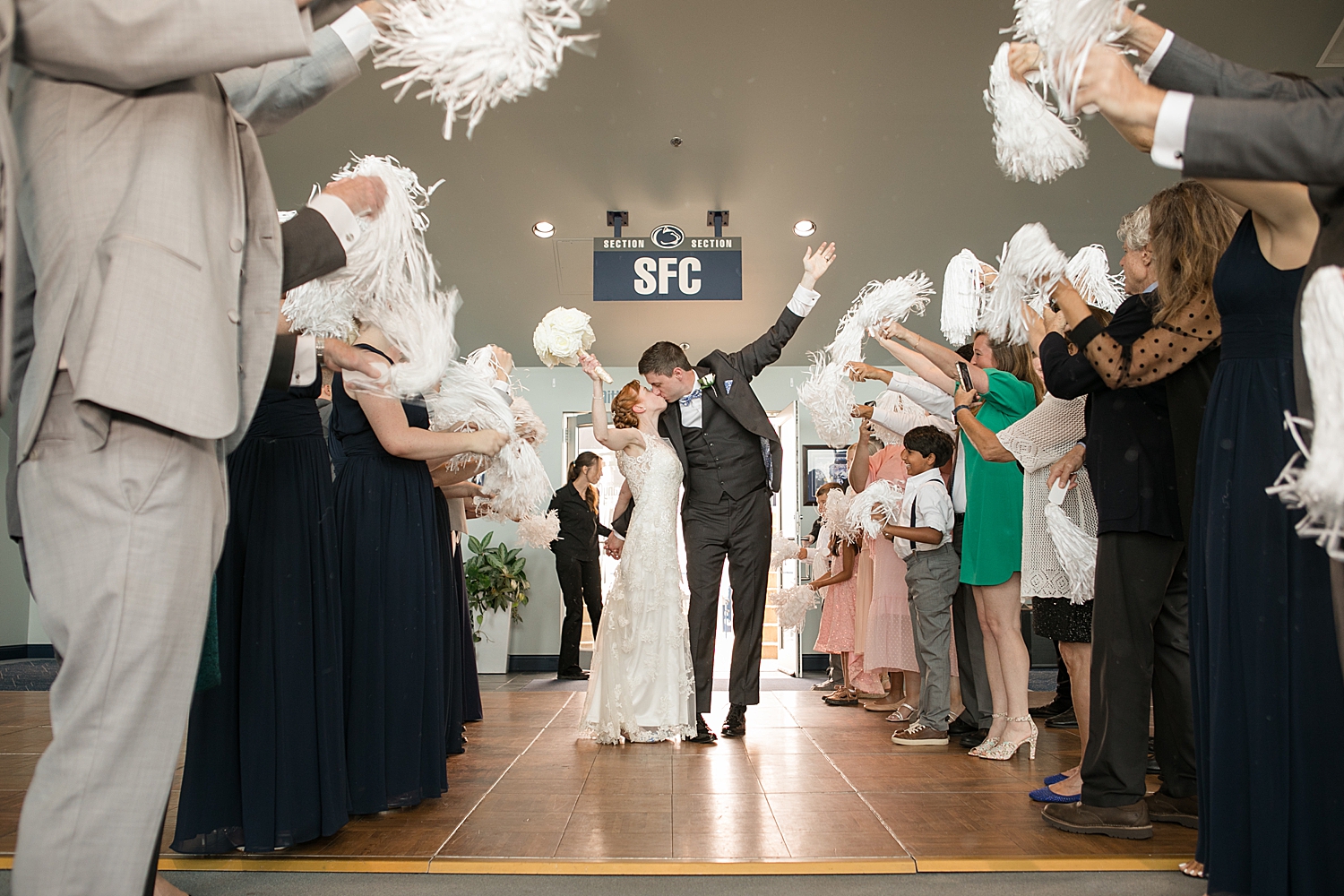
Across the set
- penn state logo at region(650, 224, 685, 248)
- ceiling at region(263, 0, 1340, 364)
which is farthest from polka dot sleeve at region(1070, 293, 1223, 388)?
penn state logo at region(650, 224, 685, 248)

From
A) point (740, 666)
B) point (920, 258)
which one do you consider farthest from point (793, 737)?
point (920, 258)

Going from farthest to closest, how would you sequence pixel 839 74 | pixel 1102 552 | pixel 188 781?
1. pixel 839 74
2. pixel 1102 552
3. pixel 188 781

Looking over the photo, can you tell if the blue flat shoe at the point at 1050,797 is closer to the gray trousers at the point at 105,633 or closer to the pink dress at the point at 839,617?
the gray trousers at the point at 105,633

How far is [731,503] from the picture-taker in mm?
4824

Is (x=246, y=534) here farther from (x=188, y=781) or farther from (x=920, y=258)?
(x=920, y=258)

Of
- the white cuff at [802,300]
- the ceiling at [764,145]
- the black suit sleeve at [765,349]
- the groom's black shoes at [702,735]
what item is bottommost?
the groom's black shoes at [702,735]

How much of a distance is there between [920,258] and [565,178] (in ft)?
9.94

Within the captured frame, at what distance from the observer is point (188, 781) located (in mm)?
2295

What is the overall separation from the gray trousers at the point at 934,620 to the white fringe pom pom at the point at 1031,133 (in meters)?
2.67

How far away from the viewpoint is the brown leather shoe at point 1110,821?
245 centimetres

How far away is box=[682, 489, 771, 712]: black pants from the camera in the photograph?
15.3 feet

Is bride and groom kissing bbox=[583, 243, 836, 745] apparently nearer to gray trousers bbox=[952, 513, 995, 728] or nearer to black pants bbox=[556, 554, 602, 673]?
gray trousers bbox=[952, 513, 995, 728]

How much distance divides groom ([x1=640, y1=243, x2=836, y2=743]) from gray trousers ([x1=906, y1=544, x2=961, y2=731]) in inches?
30.6

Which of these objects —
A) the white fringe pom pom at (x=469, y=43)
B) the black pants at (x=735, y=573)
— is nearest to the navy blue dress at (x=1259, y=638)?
the white fringe pom pom at (x=469, y=43)
